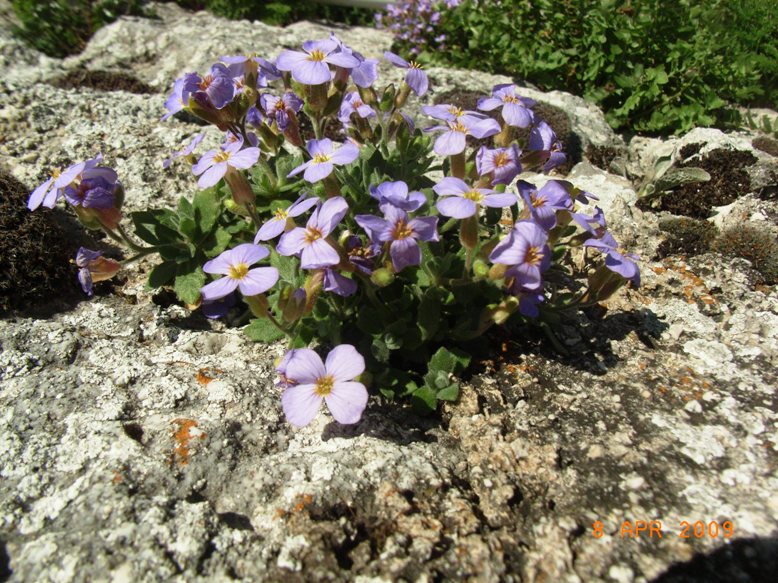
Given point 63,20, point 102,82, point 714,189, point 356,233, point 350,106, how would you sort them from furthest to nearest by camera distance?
point 63,20 < point 102,82 < point 714,189 < point 350,106 < point 356,233

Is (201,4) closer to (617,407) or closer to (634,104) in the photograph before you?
(634,104)

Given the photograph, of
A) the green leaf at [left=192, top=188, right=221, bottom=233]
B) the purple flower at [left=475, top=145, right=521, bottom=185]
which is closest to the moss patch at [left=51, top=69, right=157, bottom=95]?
the green leaf at [left=192, top=188, right=221, bottom=233]

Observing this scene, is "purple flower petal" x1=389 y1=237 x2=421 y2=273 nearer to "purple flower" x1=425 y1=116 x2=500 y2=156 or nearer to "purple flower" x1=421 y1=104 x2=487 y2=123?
"purple flower" x1=425 y1=116 x2=500 y2=156

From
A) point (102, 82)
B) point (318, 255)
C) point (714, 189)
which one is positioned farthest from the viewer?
point (102, 82)

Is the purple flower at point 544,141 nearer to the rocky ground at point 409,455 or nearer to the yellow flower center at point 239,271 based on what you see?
the rocky ground at point 409,455

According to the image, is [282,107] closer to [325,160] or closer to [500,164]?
[325,160]

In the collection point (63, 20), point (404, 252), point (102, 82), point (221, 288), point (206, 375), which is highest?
point (404, 252)

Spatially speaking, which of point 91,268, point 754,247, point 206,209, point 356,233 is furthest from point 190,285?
point 754,247
